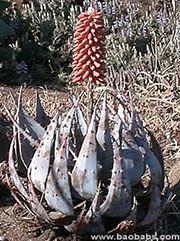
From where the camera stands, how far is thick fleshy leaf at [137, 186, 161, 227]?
331cm

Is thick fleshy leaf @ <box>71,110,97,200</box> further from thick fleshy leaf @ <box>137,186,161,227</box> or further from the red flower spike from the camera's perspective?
the red flower spike

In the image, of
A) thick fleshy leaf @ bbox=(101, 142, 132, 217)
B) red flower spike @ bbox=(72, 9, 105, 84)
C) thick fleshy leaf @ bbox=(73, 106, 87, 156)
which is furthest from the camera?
red flower spike @ bbox=(72, 9, 105, 84)

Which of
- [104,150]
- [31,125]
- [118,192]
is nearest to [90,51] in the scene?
[31,125]

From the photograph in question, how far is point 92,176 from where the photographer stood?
317 centimetres

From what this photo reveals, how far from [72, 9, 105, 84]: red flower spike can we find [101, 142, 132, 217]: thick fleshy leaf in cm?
192

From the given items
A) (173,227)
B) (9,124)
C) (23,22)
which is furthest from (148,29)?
(173,227)

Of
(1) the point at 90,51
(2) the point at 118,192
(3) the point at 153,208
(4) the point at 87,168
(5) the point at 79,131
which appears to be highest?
(1) the point at 90,51

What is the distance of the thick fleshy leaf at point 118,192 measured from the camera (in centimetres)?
312

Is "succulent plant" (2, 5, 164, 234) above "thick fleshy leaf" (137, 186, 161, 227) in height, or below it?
above

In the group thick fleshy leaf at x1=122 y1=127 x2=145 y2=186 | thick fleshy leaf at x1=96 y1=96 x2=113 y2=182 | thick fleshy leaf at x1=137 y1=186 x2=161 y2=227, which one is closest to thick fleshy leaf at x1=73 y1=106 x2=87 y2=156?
thick fleshy leaf at x1=96 y1=96 x2=113 y2=182

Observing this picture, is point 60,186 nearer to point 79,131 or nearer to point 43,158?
point 43,158

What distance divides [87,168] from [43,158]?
22cm

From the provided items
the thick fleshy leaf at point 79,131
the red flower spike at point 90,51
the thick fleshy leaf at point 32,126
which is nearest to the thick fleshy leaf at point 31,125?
the thick fleshy leaf at point 32,126

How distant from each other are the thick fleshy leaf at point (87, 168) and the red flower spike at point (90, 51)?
1.91 m
